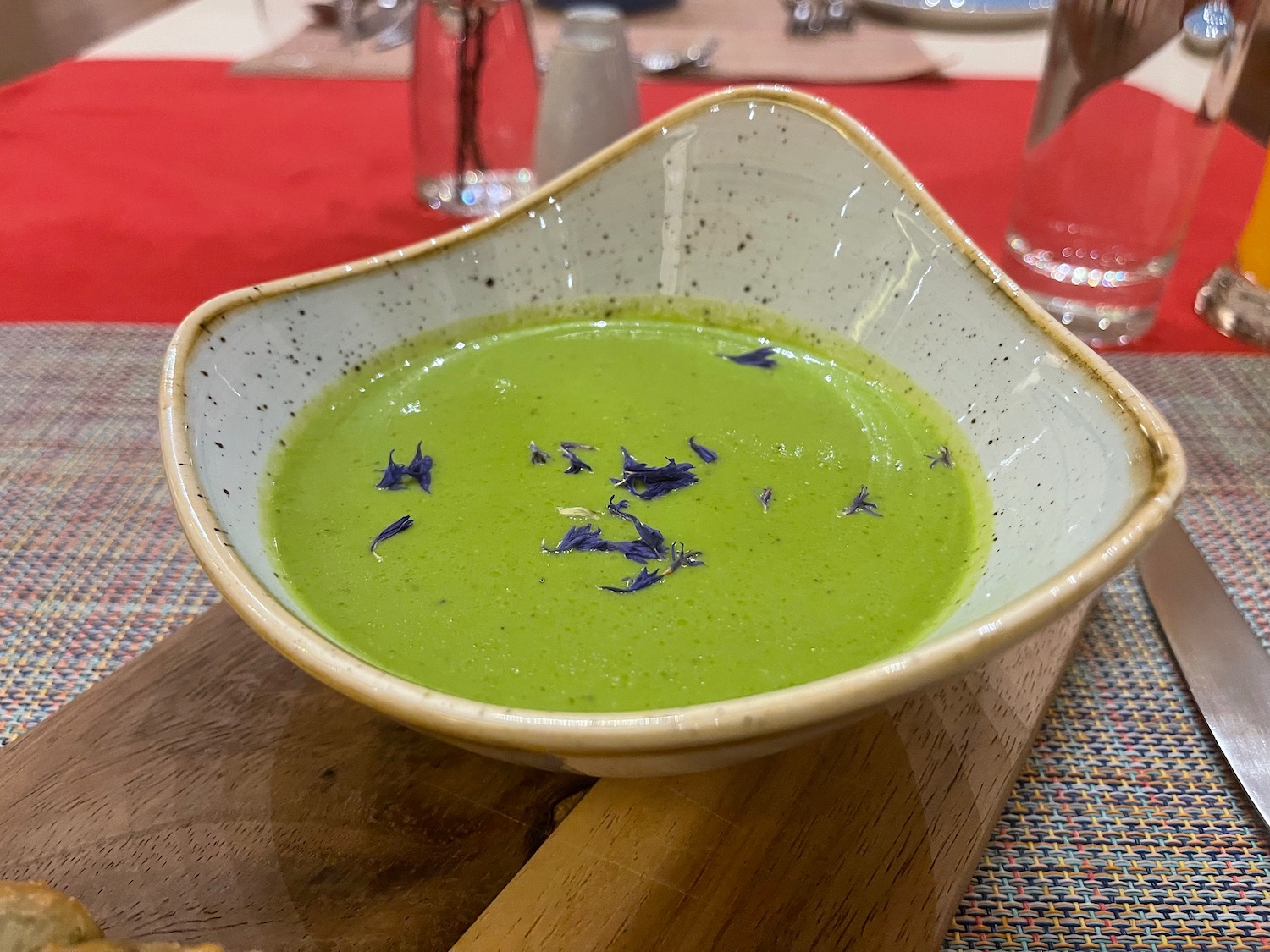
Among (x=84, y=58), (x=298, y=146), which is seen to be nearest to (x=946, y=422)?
(x=298, y=146)

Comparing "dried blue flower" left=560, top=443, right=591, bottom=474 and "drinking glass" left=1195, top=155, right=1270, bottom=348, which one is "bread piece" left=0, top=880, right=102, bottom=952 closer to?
"dried blue flower" left=560, top=443, right=591, bottom=474

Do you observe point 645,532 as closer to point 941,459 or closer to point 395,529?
point 395,529

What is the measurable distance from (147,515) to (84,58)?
1813mm

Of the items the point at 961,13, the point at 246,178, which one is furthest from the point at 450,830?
the point at 961,13

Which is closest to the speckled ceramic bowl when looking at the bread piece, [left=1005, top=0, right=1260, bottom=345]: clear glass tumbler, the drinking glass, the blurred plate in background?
the bread piece

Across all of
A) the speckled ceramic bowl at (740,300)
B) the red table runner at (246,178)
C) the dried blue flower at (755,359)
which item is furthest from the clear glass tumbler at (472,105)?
the dried blue flower at (755,359)

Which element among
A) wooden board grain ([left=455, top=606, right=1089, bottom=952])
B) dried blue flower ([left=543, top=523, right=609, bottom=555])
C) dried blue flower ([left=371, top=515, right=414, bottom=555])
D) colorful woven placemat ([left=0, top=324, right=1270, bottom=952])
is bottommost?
colorful woven placemat ([left=0, top=324, right=1270, bottom=952])

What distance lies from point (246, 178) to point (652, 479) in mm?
1334

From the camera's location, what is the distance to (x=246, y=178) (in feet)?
6.25

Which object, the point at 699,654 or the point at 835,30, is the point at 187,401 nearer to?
the point at 699,654

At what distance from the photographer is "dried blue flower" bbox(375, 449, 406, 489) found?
961 millimetres

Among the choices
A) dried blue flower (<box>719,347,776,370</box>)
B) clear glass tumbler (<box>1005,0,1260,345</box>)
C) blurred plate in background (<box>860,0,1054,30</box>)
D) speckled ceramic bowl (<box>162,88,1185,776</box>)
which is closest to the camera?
speckled ceramic bowl (<box>162,88,1185,776</box>)

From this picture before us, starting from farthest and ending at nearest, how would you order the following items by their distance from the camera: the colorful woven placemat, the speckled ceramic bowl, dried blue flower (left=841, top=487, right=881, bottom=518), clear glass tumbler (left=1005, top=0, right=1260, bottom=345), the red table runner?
the red table runner, clear glass tumbler (left=1005, top=0, right=1260, bottom=345), dried blue flower (left=841, top=487, right=881, bottom=518), the colorful woven placemat, the speckled ceramic bowl

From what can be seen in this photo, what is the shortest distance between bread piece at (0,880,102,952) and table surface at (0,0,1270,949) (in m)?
0.30
